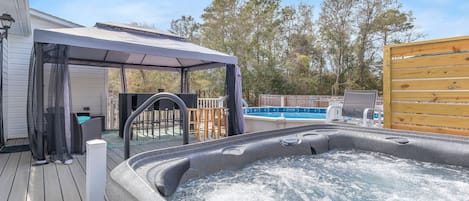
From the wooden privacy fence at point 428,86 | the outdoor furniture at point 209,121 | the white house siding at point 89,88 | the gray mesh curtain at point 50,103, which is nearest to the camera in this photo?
the wooden privacy fence at point 428,86

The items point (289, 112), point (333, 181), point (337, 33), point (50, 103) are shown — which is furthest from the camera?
point (337, 33)

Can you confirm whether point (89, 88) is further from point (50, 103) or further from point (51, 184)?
point (51, 184)

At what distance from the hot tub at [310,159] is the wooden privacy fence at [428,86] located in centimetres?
41

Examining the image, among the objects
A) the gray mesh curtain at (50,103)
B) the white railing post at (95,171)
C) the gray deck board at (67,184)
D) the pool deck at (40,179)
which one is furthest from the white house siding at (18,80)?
the white railing post at (95,171)

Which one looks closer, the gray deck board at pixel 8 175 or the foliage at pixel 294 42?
the gray deck board at pixel 8 175

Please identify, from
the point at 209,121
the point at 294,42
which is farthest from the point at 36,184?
the point at 294,42

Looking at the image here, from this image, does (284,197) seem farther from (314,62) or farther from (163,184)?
(314,62)

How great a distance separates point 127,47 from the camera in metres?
4.20

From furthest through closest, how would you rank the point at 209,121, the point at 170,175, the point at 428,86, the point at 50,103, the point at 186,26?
the point at 186,26
the point at 209,121
the point at 50,103
the point at 428,86
the point at 170,175

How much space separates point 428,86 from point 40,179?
453cm

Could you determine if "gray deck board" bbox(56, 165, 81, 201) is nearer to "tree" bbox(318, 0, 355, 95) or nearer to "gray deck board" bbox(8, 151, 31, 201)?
"gray deck board" bbox(8, 151, 31, 201)

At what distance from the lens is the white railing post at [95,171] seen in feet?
5.32

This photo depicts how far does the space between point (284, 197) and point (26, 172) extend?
3045 mm

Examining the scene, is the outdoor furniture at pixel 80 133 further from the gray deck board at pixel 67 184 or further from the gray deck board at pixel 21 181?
the gray deck board at pixel 67 184
